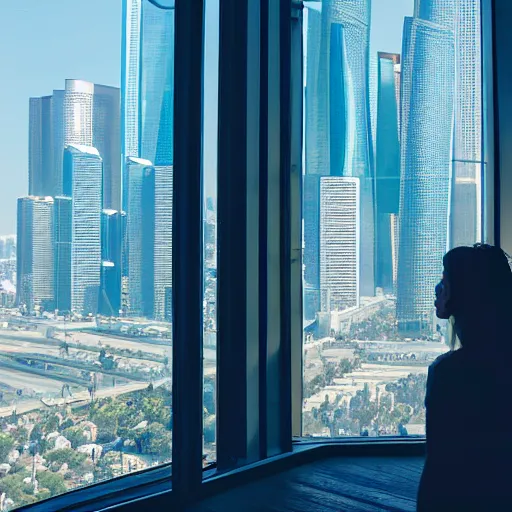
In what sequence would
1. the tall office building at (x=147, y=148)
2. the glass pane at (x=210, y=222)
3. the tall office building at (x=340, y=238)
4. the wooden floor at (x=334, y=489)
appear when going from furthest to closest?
1. the tall office building at (x=340, y=238)
2. the glass pane at (x=210, y=222)
3. the wooden floor at (x=334, y=489)
4. the tall office building at (x=147, y=148)

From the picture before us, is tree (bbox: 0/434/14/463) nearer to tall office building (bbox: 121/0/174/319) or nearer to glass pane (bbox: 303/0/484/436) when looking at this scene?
tall office building (bbox: 121/0/174/319)

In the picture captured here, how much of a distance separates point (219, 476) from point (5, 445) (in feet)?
3.38

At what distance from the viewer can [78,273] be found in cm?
202

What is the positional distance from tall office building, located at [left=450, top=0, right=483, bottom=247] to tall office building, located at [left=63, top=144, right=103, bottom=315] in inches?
67.3

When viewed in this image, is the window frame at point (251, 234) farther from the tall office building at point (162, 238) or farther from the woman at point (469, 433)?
the woman at point (469, 433)

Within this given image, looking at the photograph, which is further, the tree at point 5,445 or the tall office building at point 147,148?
the tall office building at point 147,148

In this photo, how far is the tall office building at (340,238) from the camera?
119 inches

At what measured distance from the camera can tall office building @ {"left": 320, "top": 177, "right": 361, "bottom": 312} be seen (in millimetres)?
3018

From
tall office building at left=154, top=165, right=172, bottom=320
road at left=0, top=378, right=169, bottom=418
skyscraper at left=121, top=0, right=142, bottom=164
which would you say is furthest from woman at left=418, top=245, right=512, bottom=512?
skyscraper at left=121, top=0, right=142, bottom=164

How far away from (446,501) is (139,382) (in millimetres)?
1198

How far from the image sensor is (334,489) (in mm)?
2646

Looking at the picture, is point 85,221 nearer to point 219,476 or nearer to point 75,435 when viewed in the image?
point 75,435

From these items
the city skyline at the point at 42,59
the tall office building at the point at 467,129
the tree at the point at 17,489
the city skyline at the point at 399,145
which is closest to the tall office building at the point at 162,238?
the city skyline at the point at 42,59

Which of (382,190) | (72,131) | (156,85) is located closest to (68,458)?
(72,131)
